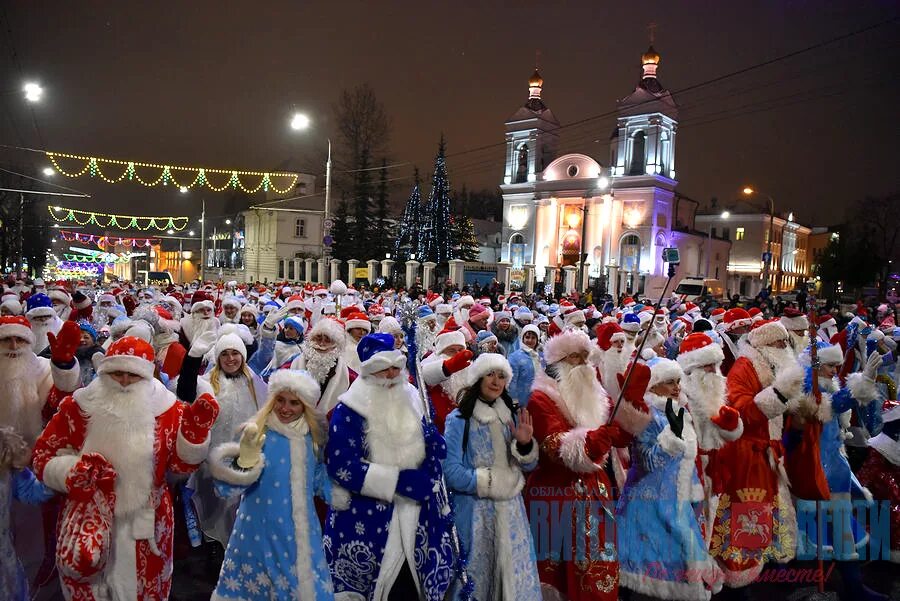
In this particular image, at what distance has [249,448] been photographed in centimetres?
364

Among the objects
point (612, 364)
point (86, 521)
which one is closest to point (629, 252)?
point (612, 364)

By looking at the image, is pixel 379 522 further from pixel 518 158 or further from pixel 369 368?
pixel 518 158

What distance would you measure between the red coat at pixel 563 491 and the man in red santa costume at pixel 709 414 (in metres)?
1.00

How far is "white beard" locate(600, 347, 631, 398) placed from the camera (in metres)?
6.71

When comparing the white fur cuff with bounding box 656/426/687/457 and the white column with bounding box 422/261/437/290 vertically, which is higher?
the white column with bounding box 422/261/437/290

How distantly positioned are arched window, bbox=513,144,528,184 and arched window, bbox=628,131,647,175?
1008 centimetres

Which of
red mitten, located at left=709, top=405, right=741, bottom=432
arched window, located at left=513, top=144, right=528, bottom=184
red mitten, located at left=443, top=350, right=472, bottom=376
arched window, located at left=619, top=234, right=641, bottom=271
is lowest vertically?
red mitten, located at left=709, top=405, right=741, bottom=432

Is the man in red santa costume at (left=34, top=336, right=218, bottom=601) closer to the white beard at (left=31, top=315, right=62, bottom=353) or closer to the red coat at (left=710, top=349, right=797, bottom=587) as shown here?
the red coat at (left=710, top=349, right=797, bottom=587)

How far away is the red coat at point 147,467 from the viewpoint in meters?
3.43

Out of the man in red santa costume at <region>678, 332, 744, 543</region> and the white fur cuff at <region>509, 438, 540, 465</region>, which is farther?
the man in red santa costume at <region>678, 332, 744, 543</region>

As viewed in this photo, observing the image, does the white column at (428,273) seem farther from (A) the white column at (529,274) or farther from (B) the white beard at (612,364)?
(B) the white beard at (612,364)

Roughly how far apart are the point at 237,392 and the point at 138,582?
1.93 meters

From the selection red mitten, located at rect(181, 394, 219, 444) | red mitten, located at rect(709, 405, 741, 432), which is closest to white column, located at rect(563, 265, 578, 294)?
red mitten, located at rect(709, 405, 741, 432)

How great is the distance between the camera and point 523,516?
158 inches
